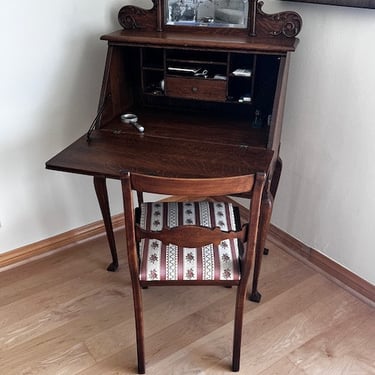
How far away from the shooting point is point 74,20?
172 cm

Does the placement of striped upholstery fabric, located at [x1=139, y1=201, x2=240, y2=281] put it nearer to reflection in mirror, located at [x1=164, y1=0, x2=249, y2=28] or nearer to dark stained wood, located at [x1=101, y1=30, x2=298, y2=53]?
dark stained wood, located at [x1=101, y1=30, x2=298, y2=53]

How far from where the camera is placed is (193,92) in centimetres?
167

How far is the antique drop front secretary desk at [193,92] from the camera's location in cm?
146

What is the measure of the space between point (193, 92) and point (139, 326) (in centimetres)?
90

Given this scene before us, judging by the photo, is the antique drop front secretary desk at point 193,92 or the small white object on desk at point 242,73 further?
the small white object on desk at point 242,73

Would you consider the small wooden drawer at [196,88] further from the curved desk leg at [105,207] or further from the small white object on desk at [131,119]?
the curved desk leg at [105,207]

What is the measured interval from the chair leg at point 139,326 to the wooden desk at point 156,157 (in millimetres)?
376

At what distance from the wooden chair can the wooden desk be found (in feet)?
0.57

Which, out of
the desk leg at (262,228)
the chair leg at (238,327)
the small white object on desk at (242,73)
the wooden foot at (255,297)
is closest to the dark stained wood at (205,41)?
the small white object on desk at (242,73)

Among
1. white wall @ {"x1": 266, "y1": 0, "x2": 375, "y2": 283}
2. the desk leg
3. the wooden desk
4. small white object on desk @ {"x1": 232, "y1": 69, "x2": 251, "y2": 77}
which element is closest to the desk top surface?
the wooden desk

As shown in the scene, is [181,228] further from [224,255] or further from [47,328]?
[47,328]

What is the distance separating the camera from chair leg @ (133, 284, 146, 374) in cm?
133

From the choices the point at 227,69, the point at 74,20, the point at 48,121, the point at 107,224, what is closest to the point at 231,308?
the point at 107,224

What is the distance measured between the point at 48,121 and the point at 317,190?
3.96ft
